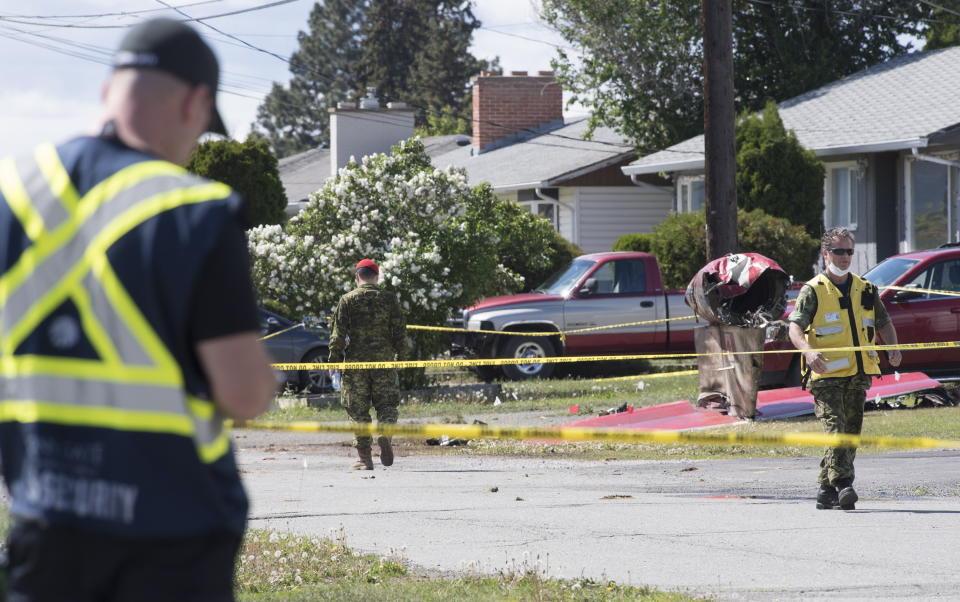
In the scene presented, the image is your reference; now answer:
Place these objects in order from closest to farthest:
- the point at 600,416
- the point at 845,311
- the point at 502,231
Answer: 1. the point at 845,311
2. the point at 600,416
3. the point at 502,231

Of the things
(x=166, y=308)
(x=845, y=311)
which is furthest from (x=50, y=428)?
(x=845, y=311)

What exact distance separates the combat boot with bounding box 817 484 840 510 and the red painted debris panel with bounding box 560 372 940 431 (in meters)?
4.79

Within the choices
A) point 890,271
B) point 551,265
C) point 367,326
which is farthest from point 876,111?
point 367,326

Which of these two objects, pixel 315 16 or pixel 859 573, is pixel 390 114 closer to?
pixel 859 573

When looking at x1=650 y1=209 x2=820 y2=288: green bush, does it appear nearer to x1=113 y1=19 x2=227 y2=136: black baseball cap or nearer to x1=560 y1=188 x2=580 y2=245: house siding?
x1=560 y1=188 x2=580 y2=245: house siding

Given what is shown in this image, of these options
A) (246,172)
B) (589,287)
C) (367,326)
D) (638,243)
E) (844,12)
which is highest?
(844,12)

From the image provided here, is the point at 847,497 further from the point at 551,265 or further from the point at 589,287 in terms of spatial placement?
the point at 551,265

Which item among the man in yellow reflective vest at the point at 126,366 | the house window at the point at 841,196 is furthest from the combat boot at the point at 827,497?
the house window at the point at 841,196

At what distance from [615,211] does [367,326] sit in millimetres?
22732

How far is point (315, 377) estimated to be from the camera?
768 inches

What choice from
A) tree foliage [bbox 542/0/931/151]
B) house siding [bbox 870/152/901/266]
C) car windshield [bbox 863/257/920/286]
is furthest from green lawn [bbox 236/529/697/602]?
tree foliage [bbox 542/0/931/151]

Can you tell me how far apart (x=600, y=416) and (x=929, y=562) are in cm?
757

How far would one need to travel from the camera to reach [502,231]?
941 inches

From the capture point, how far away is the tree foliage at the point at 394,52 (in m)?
80.5
